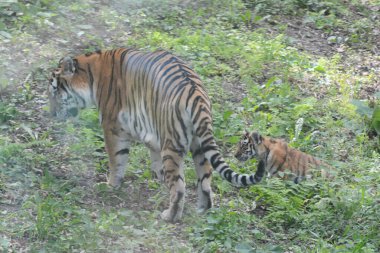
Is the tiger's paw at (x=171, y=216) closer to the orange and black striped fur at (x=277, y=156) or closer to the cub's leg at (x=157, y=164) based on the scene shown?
the cub's leg at (x=157, y=164)

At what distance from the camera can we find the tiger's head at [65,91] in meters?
7.65

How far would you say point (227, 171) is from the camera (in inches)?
257

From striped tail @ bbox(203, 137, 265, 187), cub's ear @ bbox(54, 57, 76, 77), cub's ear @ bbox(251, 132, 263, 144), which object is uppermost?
cub's ear @ bbox(54, 57, 76, 77)

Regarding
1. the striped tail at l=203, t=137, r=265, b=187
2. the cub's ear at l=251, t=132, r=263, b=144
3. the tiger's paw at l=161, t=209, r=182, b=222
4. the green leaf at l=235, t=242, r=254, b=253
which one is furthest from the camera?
the cub's ear at l=251, t=132, r=263, b=144

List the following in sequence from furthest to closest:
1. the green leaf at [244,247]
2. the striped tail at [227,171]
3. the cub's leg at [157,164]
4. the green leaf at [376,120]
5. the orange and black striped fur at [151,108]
A: 1. the green leaf at [376,120]
2. the cub's leg at [157,164]
3. the orange and black striped fur at [151,108]
4. the striped tail at [227,171]
5. the green leaf at [244,247]

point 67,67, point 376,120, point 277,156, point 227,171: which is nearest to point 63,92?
point 67,67

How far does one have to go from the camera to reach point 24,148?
7707mm

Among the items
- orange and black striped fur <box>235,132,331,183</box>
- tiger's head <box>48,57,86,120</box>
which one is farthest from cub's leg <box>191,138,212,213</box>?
tiger's head <box>48,57,86,120</box>

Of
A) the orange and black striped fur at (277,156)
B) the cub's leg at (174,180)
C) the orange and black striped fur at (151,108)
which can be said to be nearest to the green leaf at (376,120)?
the orange and black striped fur at (277,156)

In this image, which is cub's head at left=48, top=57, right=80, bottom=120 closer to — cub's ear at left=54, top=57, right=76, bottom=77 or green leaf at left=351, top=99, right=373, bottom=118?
cub's ear at left=54, top=57, right=76, bottom=77

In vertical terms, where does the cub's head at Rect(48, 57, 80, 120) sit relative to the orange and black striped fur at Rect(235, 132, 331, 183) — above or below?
above

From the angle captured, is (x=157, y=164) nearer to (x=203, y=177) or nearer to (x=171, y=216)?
(x=203, y=177)

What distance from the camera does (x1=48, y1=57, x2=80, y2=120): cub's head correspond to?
765 cm

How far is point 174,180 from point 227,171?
0.53 metres
